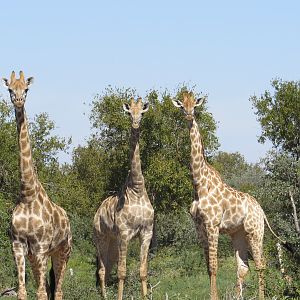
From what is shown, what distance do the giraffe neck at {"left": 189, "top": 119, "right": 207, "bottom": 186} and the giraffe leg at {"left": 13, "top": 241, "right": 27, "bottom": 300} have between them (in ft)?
12.5

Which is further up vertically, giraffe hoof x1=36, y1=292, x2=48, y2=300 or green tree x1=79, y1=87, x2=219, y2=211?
green tree x1=79, y1=87, x2=219, y2=211

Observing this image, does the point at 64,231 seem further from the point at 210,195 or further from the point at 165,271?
the point at 165,271

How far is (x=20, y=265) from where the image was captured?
40.2 feet

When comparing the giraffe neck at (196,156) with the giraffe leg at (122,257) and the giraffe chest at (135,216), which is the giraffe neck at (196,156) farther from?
the giraffe leg at (122,257)

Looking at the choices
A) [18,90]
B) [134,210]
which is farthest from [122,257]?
[18,90]

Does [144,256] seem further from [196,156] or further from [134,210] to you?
[196,156]

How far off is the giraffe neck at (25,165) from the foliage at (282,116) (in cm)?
2120

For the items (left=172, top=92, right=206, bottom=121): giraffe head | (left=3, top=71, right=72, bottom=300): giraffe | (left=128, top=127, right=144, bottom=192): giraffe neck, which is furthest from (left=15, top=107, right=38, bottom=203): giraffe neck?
(left=172, top=92, right=206, bottom=121): giraffe head

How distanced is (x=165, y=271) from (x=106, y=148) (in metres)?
12.5

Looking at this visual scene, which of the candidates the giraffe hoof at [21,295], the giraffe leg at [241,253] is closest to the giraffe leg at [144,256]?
the giraffe leg at [241,253]

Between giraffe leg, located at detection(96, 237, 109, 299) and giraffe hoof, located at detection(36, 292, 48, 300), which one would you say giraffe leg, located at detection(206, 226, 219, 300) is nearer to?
giraffe leg, located at detection(96, 237, 109, 299)

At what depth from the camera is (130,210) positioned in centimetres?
1521

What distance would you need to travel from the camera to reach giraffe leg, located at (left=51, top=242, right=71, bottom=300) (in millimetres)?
13734

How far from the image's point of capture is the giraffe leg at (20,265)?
1220 cm
